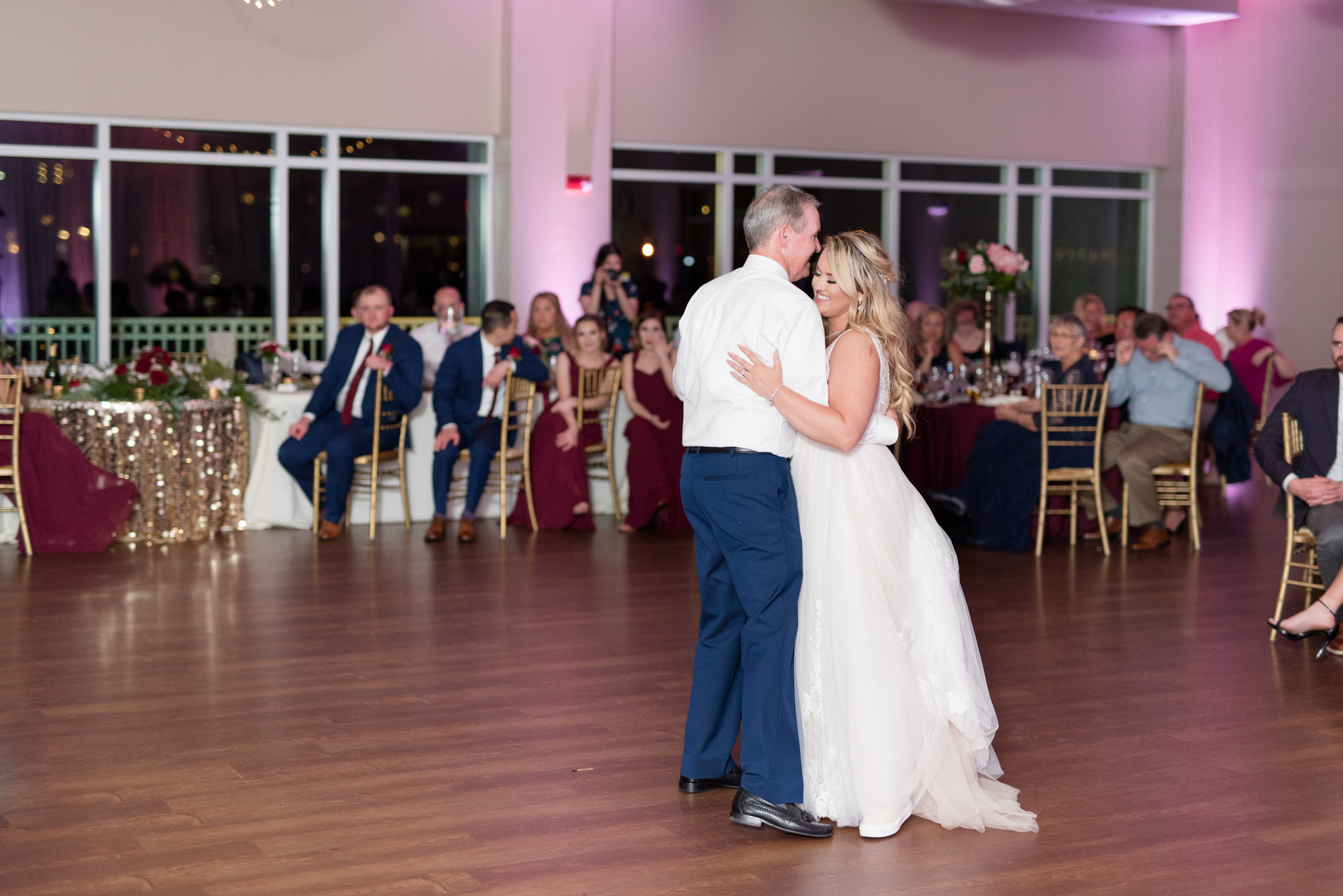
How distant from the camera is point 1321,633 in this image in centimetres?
517

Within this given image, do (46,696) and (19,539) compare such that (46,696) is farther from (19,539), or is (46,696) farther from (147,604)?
(19,539)

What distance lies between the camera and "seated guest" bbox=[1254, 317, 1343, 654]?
206 inches

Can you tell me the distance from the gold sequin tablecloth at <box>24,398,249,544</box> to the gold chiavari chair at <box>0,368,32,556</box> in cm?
16

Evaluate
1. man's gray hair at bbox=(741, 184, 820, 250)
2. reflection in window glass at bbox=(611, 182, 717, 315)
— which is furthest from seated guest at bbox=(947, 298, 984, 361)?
man's gray hair at bbox=(741, 184, 820, 250)

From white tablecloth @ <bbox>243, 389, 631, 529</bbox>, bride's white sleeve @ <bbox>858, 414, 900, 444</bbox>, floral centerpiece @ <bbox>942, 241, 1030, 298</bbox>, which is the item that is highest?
floral centerpiece @ <bbox>942, 241, 1030, 298</bbox>

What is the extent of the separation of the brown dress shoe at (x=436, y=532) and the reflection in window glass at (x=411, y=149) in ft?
13.2

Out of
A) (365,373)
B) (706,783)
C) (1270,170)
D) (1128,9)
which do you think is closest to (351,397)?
(365,373)

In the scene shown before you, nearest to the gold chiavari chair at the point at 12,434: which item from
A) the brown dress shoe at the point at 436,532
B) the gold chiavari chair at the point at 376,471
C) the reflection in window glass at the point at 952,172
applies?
the gold chiavari chair at the point at 376,471

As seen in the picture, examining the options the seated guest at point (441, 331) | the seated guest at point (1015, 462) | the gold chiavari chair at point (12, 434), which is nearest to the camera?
the gold chiavari chair at point (12, 434)

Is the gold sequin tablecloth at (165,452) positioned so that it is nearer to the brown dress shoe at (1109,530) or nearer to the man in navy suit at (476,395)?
the man in navy suit at (476,395)

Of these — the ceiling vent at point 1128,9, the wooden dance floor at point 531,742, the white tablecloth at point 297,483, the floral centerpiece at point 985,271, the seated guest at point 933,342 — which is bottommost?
the wooden dance floor at point 531,742

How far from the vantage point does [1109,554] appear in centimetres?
760

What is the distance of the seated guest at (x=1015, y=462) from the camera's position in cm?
770

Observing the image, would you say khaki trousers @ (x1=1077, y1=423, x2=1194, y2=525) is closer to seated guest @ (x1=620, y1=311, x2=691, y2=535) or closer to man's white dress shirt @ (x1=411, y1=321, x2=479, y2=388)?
seated guest @ (x1=620, y1=311, x2=691, y2=535)
